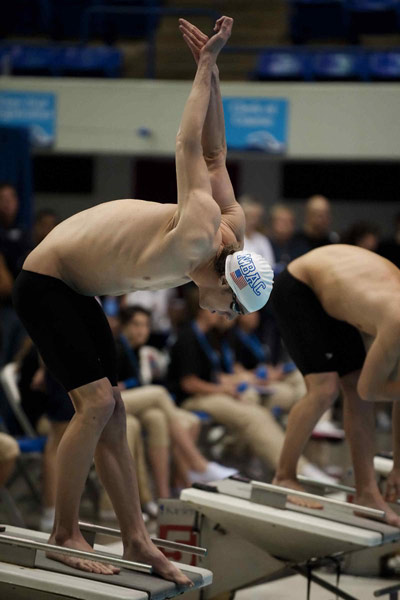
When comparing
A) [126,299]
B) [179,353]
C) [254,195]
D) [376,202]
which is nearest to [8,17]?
[254,195]

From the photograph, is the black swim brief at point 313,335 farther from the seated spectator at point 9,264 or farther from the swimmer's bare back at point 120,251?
the seated spectator at point 9,264

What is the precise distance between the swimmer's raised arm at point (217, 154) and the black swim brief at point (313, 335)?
→ 3.89 ft

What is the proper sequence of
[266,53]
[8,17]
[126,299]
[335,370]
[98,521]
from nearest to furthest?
[335,370]
[98,521]
[126,299]
[266,53]
[8,17]

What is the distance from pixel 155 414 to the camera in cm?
688

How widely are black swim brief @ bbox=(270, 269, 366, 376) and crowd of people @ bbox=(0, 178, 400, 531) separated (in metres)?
1.60

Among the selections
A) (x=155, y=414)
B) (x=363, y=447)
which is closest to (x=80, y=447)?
(x=363, y=447)

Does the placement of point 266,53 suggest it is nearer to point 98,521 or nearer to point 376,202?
point 376,202

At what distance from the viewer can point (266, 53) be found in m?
13.6

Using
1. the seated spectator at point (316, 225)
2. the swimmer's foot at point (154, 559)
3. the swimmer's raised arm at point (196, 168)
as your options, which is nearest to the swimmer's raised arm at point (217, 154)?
the swimmer's raised arm at point (196, 168)

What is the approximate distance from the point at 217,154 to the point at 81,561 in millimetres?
1581

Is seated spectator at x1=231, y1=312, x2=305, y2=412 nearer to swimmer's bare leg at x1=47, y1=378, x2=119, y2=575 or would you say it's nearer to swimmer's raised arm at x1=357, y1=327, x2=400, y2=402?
swimmer's raised arm at x1=357, y1=327, x2=400, y2=402

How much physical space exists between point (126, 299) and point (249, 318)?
3.46 feet

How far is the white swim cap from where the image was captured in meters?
3.61

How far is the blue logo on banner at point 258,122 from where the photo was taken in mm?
12781
